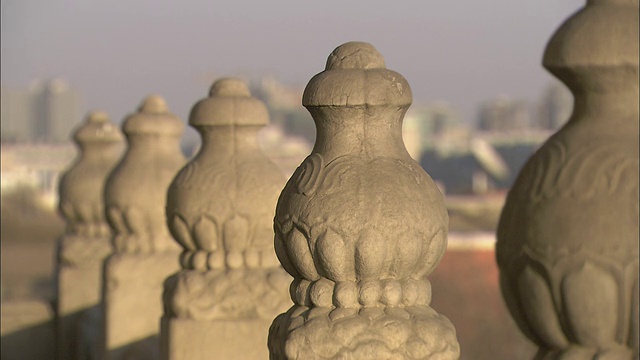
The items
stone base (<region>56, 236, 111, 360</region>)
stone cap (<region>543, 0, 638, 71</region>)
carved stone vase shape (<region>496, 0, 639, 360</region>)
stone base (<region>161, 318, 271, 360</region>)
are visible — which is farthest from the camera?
stone base (<region>56, 236, 111, 360</region>)

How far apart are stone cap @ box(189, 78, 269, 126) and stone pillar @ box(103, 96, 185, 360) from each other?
5.82ft

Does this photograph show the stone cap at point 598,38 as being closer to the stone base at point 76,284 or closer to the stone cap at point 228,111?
the stone cap at point 228,111

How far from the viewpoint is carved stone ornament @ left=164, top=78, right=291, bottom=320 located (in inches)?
260

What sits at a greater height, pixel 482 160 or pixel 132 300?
pixel 132 300

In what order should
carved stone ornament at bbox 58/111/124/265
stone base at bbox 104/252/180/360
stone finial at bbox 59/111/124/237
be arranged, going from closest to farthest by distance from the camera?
stone base at bbox 104/252/180/360, carved stone ornament at bbox 58/111/124/265, stone finial at bbox 59/111/124/237

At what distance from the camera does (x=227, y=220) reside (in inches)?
261

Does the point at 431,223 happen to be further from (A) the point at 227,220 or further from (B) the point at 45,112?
(B) the point at 45,112

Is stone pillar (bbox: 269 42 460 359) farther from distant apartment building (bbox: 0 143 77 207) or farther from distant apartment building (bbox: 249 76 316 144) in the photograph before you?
distant apartment building (bbox: 249 76 316 144)

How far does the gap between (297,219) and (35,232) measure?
68.2 metres

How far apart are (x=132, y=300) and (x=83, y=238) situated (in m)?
2.71

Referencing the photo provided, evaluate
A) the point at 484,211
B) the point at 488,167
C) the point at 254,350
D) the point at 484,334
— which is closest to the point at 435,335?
the point at 254,350

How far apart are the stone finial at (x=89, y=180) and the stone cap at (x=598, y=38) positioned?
6.89m

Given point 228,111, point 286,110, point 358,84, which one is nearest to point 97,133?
point 228,111

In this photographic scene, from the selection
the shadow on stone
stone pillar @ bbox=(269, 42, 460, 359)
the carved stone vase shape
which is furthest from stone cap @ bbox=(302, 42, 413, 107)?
the shadow on stone
